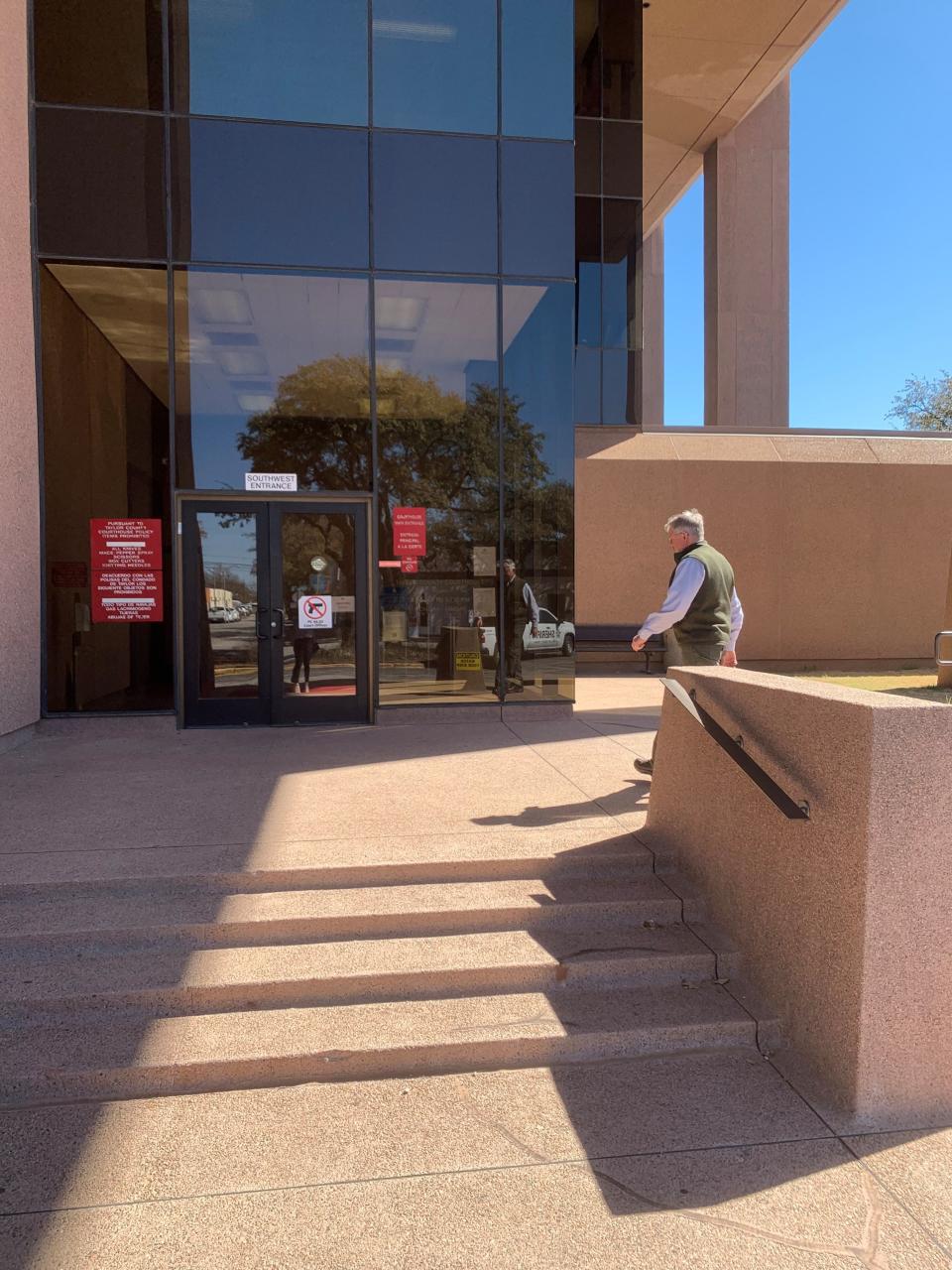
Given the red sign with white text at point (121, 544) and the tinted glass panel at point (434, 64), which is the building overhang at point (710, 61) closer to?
the tinted glass panel at point (434, 64)

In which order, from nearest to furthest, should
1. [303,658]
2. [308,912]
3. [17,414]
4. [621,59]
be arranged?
1. [308,912]
2. [17,414]
3. [303,658]
4. [621,59]

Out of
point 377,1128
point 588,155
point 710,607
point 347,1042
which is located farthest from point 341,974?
point 588,155

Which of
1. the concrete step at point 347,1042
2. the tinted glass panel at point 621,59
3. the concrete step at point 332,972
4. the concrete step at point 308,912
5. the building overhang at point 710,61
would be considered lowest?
the concrete step at point 347,1042

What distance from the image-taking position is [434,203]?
993 cm

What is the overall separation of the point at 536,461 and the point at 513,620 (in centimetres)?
184

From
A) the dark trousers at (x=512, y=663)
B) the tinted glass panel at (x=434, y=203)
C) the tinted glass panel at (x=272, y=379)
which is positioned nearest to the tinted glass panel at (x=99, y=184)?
the tinted glass panel at (x=272, y=379)

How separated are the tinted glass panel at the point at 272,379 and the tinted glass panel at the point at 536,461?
167 cm

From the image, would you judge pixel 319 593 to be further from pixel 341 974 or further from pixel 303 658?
pixel 341 974

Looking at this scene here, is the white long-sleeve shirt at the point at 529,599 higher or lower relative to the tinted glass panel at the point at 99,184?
lower

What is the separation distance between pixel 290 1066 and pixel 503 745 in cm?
506

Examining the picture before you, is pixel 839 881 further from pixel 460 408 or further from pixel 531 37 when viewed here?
pixel 531 37

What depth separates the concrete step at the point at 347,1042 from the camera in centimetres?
339

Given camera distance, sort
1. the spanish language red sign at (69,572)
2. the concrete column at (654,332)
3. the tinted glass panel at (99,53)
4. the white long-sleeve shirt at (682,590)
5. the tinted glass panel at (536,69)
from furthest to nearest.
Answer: the concrete column at (654,332) → the tinted glass panel at (536,69) → the spanish language red sign at (69,572) → the tinted glass panel at (99,53) → the white long-sleeve shirt at (682,590)

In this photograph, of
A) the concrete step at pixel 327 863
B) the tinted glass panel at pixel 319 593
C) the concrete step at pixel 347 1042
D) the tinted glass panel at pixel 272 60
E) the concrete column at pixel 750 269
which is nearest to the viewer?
the concrete step at pixel 347 1042
